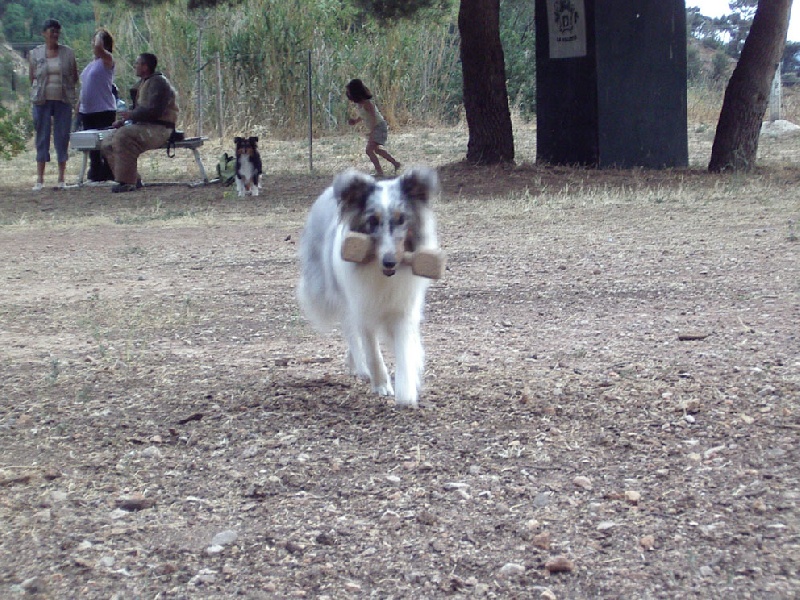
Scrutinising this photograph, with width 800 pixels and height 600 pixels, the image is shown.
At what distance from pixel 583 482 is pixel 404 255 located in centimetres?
125

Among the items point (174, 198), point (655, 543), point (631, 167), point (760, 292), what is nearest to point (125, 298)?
point (760, 292)

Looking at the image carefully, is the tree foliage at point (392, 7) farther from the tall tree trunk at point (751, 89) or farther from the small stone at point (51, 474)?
the small stone at point (51, 474)

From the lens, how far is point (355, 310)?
489 centimetres

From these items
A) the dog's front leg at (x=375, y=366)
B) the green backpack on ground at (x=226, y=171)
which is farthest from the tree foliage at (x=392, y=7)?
the dog's front leg at (x=375, y=366)

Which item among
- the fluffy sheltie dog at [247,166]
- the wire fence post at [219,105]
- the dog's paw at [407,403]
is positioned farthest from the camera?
the wire fence post at [219,105]

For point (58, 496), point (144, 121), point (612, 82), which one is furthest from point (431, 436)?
point (612, 82)

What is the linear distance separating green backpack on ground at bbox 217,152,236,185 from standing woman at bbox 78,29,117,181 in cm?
159

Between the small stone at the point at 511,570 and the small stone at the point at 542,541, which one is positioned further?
the small stone at the point at 542,541

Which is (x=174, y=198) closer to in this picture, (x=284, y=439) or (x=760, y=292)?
(x=760, y=292)

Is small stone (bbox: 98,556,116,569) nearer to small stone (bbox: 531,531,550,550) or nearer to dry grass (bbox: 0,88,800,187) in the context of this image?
small stone (bbox: 531,531,550,550)

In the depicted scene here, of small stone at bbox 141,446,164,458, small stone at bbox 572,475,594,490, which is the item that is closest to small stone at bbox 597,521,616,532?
small stone at bbox 572,475,594,490

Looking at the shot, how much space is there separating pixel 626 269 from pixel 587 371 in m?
2.86

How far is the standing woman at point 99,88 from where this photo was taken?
14125 mm

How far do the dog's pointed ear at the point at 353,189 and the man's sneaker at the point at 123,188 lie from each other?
10467 millimetres
